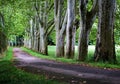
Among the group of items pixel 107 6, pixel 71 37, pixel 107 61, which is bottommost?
pixel 107 61

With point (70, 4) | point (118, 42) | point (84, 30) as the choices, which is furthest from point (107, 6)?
point (118, 42)

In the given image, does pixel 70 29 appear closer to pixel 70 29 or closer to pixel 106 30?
pixel 70 29

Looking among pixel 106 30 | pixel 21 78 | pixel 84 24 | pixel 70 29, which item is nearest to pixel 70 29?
pixel 70 29

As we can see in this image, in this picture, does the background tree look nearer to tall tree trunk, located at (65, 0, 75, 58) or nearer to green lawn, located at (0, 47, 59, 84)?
tall tree trunk, located at (65, 0, 75, 58)

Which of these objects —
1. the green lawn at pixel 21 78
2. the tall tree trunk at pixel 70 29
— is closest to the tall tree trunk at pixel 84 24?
the tall tree trunk at pixel 70 29

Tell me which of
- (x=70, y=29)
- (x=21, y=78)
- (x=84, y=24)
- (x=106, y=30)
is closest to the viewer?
(x=21, y=78)

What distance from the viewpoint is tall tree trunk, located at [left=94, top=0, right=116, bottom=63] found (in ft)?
54.2

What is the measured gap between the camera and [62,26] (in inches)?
1105

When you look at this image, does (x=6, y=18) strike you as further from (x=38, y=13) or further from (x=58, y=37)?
(x=58, y=37)

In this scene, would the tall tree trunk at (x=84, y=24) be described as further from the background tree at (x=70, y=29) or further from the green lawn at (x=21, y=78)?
the green lawn at (x=21, y=78)

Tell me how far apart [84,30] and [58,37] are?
29.1 feet

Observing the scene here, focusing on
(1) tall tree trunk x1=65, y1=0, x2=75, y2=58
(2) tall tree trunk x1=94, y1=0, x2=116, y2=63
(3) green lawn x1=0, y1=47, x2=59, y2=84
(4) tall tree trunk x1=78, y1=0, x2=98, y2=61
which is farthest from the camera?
(1) tall tree trunk x1=65, y1=0, x2=75, y2=58

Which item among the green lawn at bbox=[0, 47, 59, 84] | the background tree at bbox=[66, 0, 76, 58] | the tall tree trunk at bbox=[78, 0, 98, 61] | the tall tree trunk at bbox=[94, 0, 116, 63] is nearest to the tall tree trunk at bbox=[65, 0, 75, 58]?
the background tree at bbox=[66, 0, 76, 58]

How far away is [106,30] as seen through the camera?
1666 centimetres
